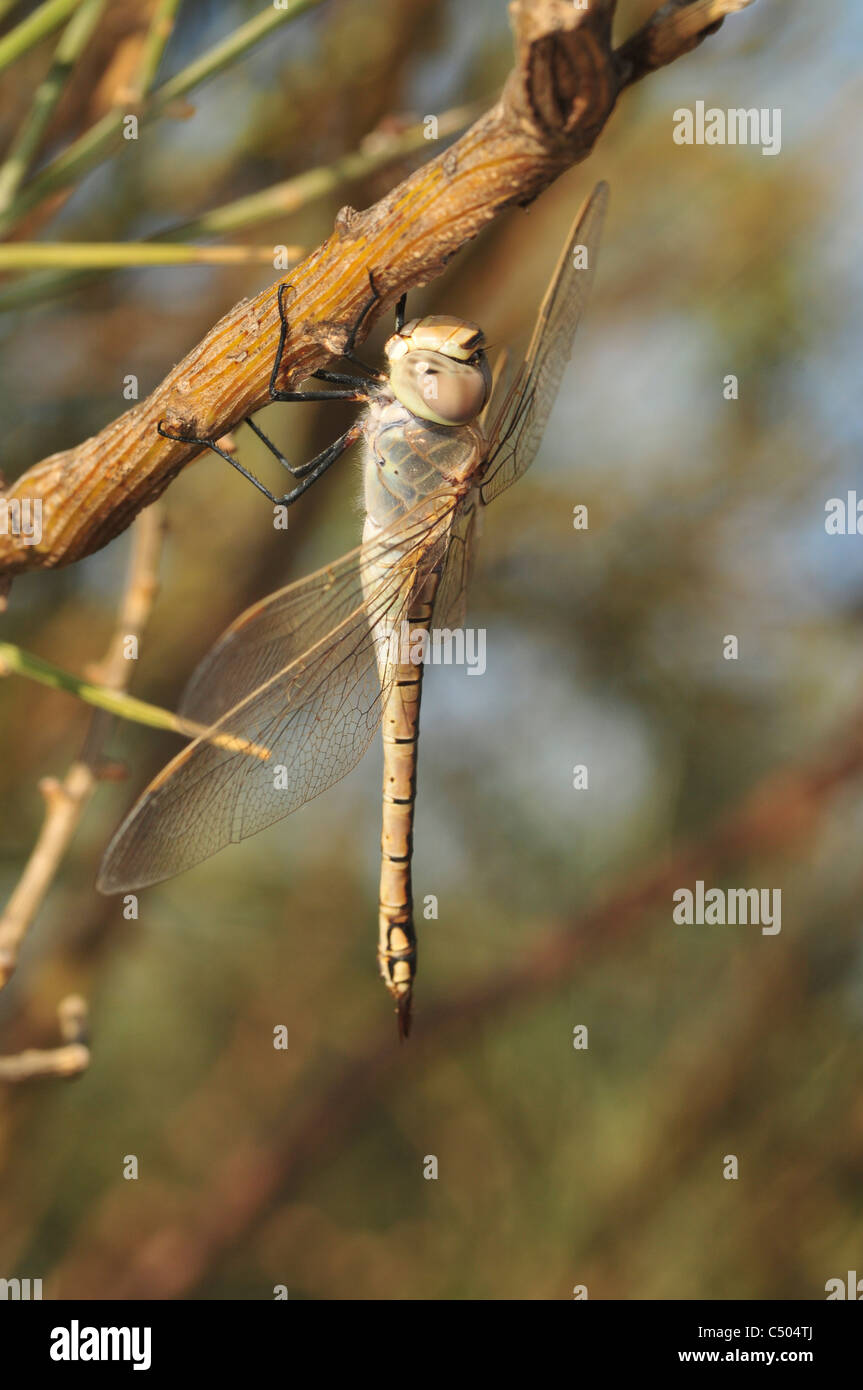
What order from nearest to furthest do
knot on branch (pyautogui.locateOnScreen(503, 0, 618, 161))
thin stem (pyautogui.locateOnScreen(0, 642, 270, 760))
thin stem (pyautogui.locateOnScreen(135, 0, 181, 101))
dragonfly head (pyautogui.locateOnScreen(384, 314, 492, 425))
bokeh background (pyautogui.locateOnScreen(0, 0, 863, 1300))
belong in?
1. knot on branch (pyautogui.locateOnScreen(503, 0, 618, 161))
2. thin stem (pyautogui.locateOnScreen(0, 642, 270, 760))
3. thin stem (pyautogui.locateOnScreen(135, 0, 181, 101))
4. dragonfly head (pyautogui.locateOnScreen(384, 314, 492, 425))
5. bokeh background (pyautogui.locateOnScreen(0, 0, 863, 1300))

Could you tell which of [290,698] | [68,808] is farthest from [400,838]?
[68,808]

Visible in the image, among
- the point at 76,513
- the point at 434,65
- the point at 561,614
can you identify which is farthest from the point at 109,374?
the point at 76,513

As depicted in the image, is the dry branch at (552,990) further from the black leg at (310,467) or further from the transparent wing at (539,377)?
the black leg at (310,467)

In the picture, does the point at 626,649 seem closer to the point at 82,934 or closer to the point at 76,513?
the point at 82,934

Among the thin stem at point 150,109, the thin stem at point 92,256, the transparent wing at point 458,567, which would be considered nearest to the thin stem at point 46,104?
the thin stem at point 150,109

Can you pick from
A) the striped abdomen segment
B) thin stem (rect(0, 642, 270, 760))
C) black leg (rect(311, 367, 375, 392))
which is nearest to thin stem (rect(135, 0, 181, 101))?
black leg (rect(311, 367, 375, 392))

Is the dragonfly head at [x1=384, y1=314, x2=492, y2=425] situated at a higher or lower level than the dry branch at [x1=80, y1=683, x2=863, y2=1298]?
higher

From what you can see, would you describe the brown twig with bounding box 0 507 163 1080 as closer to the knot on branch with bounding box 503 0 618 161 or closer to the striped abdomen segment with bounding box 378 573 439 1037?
the striped abdomen segment with bounding box 378 573 439 1037

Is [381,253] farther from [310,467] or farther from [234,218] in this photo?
[310,467]
